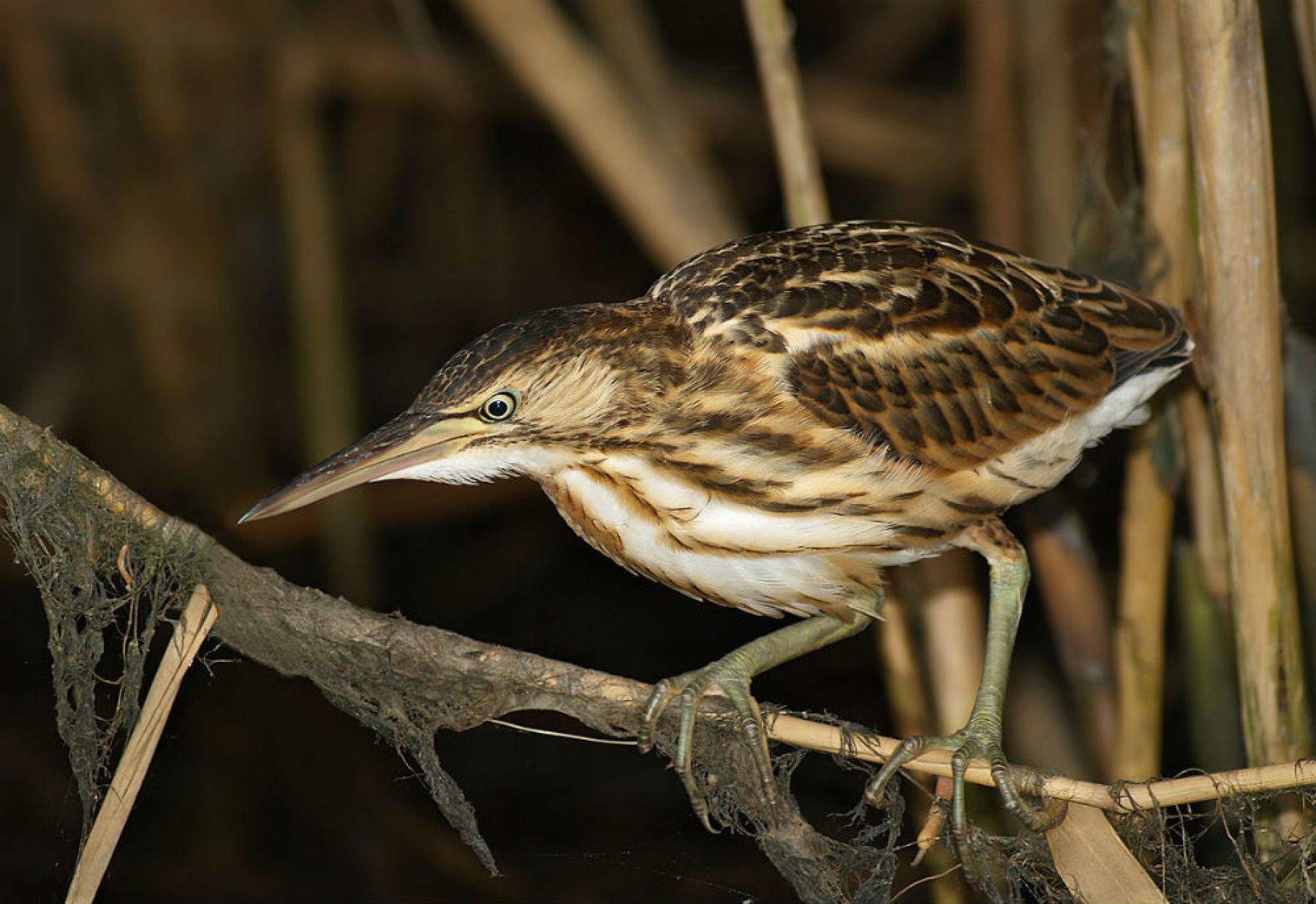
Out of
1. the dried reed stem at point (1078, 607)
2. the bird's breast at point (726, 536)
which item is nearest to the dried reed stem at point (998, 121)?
the dried reed stem at point (1078, 607)

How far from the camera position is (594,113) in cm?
316

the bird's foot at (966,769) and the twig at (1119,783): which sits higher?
the twig at (1119,783)

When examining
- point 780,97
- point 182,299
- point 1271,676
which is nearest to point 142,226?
point 182,299

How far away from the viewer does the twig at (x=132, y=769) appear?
2236 millimetres

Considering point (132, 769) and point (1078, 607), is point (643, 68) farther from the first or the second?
point (132, 769)

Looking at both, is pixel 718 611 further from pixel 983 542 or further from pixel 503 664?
pixel 503 664

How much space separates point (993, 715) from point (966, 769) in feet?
0.49

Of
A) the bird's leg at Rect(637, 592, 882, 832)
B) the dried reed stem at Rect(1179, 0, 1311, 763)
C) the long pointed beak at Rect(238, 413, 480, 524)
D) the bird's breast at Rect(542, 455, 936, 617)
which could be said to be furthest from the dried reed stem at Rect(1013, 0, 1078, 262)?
the long pointed beak at Rect(238, 413, 480, 524)

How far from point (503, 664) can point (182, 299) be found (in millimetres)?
2586

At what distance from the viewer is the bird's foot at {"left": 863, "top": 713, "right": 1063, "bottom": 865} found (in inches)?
90.4

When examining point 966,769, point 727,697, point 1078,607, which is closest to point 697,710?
point 727,697

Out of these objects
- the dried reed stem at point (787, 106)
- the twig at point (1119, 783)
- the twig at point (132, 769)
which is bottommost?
the twig at point (1119, 783)

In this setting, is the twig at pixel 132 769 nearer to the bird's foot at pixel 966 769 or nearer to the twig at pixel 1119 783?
the twig at pixel 1119 783

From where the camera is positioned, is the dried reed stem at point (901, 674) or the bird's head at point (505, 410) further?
the dried reed stem at point (901, 674)
